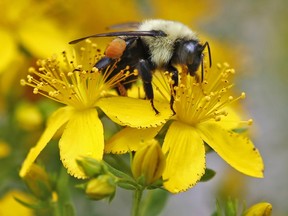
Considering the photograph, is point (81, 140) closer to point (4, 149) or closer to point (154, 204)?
point (154, 204)

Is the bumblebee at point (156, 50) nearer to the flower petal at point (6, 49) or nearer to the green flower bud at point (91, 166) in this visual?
the green flower bud at point (91, 166)

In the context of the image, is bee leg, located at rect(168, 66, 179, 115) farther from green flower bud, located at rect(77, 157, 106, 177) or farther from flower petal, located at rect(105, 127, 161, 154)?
green flower bud, located at rect(77, 157, 106, 177)

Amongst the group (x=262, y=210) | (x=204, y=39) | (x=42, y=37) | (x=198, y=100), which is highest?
(x=204, y=39)

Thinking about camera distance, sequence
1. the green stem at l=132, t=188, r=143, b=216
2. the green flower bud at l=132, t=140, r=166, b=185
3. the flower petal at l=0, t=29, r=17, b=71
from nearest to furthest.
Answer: the green flower bud at l=132, t=140, r=166, b=185 → the green stem at l=132, t=188, r=143, b=216 → the flower petal at l=0, t=29, r=17, b=71

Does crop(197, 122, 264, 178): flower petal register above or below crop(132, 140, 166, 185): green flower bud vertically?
above

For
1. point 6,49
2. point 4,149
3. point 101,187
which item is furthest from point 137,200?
point 6,49

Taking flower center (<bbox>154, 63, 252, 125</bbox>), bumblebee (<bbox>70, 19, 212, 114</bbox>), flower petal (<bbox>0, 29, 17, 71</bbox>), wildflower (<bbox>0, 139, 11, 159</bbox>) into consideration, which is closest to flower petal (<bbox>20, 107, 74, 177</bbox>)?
bumblebee (<bbox>70, 19, 212, 114</bbox>)

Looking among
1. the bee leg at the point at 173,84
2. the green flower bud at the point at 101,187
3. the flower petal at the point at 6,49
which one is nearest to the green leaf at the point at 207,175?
the bee leg at the point at 173,84
